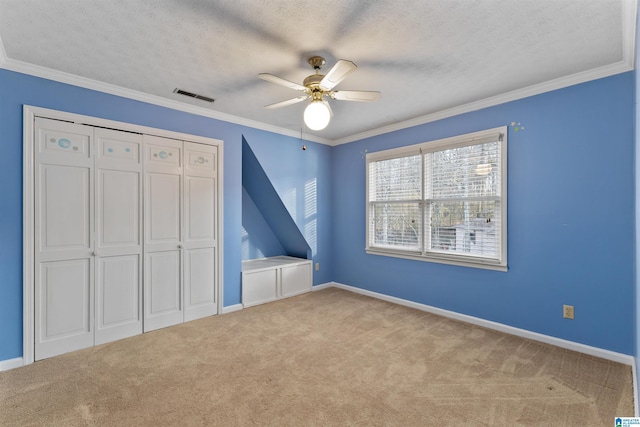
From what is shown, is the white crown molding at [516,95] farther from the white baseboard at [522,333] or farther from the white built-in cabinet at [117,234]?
the white built-in cabinet at [117,234]

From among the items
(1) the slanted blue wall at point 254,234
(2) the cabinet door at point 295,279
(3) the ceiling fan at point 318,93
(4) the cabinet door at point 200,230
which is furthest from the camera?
(1) the slanted blue wall at point 254,234

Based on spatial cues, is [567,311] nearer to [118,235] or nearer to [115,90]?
[118,235]

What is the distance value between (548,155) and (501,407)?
225 centimetres

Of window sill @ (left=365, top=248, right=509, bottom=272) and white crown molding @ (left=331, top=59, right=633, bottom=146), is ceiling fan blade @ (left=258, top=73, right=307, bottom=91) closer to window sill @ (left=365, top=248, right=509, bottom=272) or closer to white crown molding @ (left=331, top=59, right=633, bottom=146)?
white crown molding @ (left=331, top=59, right=633, bottom=146)

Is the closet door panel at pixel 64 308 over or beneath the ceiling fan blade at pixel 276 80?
beneath

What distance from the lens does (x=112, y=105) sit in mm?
2969

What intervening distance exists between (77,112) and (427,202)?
12.5 ft

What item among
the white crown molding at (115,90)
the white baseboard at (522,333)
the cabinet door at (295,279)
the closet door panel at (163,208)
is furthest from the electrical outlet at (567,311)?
the closet door panel at (163,208)

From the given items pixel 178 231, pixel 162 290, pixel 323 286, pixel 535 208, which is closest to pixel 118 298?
pixel 162 290

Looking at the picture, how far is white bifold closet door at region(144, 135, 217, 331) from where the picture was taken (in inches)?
127

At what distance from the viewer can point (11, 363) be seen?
2.47 m

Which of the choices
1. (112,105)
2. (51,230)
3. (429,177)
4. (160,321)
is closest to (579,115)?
(429,177)

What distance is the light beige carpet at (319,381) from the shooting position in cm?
189

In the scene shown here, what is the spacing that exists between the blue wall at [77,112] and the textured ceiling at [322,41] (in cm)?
21
